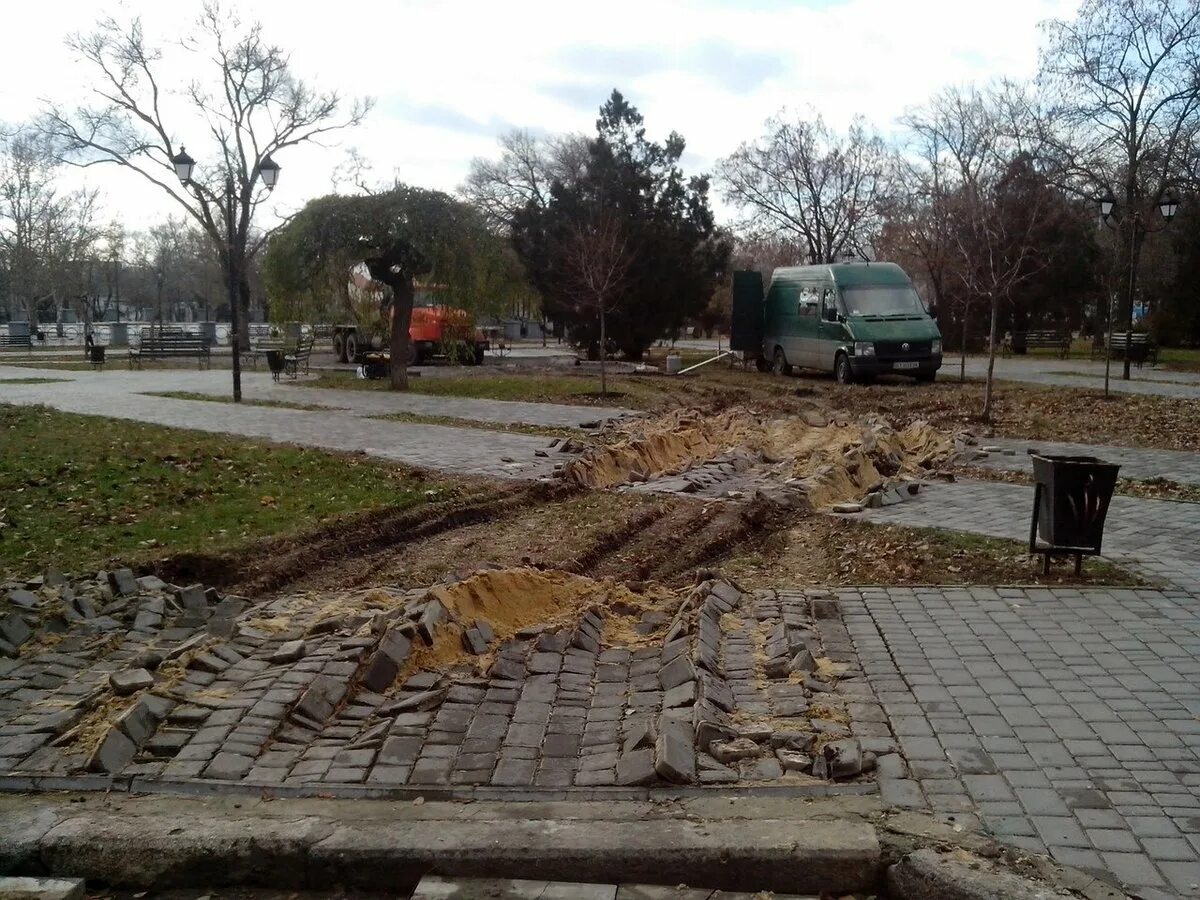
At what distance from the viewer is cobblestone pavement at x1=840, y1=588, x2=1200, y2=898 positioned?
376 centimetres

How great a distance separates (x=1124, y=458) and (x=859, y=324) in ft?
40.3

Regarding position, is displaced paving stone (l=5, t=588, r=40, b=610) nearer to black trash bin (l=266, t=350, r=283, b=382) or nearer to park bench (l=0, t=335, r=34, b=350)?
black trash bin (l=266, t=350, r=283, b=382)

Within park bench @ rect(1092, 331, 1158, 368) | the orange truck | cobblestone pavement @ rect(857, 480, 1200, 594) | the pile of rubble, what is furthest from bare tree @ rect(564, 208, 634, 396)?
cobblestone pavement @ rect(857, 480, 1200, 594)

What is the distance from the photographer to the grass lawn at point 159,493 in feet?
25.6

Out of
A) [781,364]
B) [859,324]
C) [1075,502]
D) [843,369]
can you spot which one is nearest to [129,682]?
[1075,502]

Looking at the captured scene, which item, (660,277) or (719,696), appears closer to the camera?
(719,696)

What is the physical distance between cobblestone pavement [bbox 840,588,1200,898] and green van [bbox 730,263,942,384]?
18.5m

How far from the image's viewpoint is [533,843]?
3.78 metres

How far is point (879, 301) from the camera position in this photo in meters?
25.4

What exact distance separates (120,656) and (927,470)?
961cm

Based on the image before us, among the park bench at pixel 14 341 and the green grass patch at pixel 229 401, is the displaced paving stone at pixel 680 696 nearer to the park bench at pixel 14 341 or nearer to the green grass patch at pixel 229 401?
the green grass patch at pixel 229 401

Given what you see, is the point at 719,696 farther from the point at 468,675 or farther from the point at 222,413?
the point at 222,413

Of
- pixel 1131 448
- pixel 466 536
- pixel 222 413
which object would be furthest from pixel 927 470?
pixel 222 413

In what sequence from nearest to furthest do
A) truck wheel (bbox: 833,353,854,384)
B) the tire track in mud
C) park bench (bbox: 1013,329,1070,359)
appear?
1. the tire track in mud
2. truck wheel (bbox: 833,353,854,384)
3. park bench (bbox: 1013,329,1070,359)
